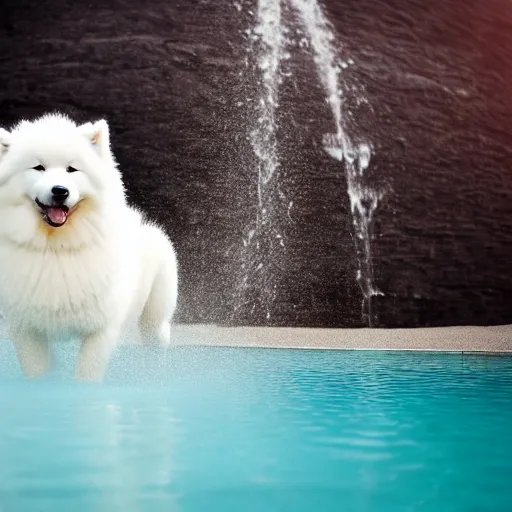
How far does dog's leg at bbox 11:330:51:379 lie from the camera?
3395mm

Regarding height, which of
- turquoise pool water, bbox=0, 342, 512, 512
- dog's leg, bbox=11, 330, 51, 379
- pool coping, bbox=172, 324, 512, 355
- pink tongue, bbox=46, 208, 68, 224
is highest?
pink tongue, bbox=46, 208, 68, 224

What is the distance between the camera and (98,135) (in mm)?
3453

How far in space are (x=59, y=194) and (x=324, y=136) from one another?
20.7 ft

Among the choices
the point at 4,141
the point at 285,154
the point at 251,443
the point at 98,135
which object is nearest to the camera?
the point at 251,443

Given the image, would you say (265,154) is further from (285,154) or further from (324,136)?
(324,136)

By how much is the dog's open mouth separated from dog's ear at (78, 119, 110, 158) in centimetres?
35

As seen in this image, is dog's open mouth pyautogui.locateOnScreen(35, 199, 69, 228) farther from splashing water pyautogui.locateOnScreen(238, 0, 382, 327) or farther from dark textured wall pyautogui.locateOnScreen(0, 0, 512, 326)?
splashing water pyautogui.locateOnScreen(238, 0, 382, 327)

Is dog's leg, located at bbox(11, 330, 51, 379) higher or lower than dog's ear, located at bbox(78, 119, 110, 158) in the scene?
lower

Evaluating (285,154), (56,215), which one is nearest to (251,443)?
(56,215)

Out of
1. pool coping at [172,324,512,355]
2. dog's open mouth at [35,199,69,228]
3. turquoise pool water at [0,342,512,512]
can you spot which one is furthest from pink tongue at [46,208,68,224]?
pool coping at [172,324,512,355]

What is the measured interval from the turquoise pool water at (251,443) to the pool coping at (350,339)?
2497 millimetres

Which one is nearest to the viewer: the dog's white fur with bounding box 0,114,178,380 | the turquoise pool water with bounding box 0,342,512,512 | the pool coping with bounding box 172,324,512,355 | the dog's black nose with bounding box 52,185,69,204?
the turquoise pool water with bounding box 0,342,512,512

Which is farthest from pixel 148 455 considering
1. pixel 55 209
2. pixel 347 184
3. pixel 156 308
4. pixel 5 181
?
pixel 347 184

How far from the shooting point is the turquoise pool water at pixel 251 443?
5.42ft
